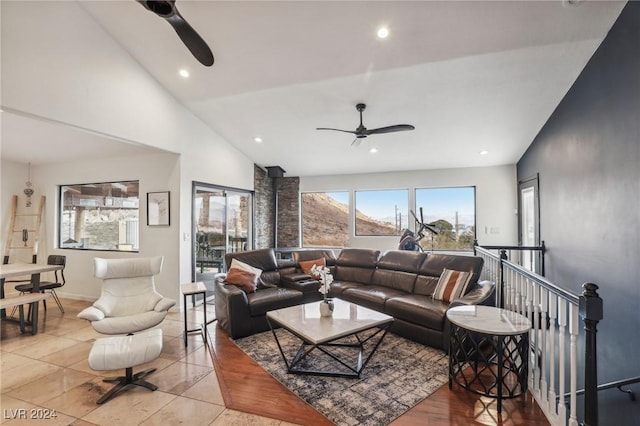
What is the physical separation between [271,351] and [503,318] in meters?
2.33

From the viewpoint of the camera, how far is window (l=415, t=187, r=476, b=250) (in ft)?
21.4

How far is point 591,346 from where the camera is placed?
1568mm

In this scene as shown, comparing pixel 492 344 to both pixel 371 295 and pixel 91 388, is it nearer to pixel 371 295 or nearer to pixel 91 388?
pixel 371 295

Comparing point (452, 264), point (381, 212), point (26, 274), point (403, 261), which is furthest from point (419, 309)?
point (26, 274)

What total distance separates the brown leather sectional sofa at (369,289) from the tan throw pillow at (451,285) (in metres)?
0.08

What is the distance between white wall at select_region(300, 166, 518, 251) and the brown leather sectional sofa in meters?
2.23

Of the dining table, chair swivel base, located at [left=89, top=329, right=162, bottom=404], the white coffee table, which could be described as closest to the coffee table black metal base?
the white coffee table

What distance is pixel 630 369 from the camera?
2.62 meters

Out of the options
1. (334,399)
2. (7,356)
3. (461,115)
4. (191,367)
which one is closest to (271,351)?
(191,367)

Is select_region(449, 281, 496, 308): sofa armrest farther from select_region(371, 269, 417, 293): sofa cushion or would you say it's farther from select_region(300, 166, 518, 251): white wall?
select_region(300, 166, 518, 251): white wall

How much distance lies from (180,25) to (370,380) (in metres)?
3.37

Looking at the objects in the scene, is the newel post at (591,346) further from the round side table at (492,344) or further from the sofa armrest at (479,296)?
the sofa armrest at (479,296)

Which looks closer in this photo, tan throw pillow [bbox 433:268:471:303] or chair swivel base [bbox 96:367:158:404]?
chair swivel base [bbox 96:367:158:404]

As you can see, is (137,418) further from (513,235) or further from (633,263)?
(513,235)
